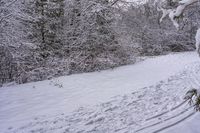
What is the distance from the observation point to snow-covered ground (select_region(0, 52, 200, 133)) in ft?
15.9

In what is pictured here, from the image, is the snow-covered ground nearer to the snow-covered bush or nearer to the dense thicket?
the dense thicket

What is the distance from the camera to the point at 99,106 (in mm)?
6070

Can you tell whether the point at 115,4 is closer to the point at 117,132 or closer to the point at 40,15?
the point at 40,15

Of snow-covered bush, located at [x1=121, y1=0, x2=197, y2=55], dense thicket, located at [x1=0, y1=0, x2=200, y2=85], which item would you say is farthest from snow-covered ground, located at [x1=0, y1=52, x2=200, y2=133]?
snow-covered bush, located at [x1=121, y1=0, x2=197, y2=55]

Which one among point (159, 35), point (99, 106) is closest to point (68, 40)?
point (99, 106)

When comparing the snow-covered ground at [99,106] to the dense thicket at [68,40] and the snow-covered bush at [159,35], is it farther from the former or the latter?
the snow-covered bush at [159,35]

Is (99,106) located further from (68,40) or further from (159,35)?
(159,35)

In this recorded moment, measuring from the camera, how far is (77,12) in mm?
13180

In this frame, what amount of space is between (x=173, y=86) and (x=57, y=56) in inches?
289

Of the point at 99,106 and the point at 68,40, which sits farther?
the point at 68,40

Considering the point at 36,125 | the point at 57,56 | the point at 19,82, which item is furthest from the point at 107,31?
the point at 36,125

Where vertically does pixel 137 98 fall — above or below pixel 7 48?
below

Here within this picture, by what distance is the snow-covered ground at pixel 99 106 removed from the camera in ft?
15.9

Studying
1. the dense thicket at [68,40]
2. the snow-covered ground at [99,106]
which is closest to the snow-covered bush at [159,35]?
the dense thicket at [68,40]
